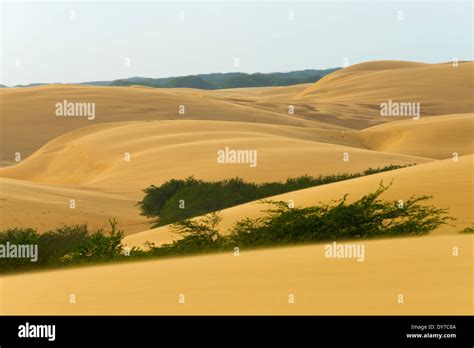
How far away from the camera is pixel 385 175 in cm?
2339

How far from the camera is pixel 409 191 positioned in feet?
66.5

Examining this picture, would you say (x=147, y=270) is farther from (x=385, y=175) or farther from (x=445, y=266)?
(x=385, y=175)

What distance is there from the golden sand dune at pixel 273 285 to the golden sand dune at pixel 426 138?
137ft

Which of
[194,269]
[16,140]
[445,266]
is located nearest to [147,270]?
[194,269]

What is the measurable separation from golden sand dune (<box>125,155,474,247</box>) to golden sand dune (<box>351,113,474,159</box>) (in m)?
31.6

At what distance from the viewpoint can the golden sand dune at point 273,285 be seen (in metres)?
10.2

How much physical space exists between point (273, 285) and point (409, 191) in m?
9.62

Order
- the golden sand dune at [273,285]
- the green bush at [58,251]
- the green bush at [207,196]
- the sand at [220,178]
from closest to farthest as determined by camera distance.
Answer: the golden sand dune at [273,285]
the sand at [220,178]
the green bush at [58,251]
the green bush at [207,196]

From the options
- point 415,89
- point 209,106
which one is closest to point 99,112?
point 209,106

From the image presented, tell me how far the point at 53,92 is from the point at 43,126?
47.7 ft

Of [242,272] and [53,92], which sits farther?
[53,92]

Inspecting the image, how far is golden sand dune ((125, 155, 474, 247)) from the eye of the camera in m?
18.9

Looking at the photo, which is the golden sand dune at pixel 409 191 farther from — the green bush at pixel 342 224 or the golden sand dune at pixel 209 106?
the golden sand dune at pixel 209 106

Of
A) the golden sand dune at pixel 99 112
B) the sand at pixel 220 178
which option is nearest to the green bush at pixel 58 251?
the sand at pixel 220 178
